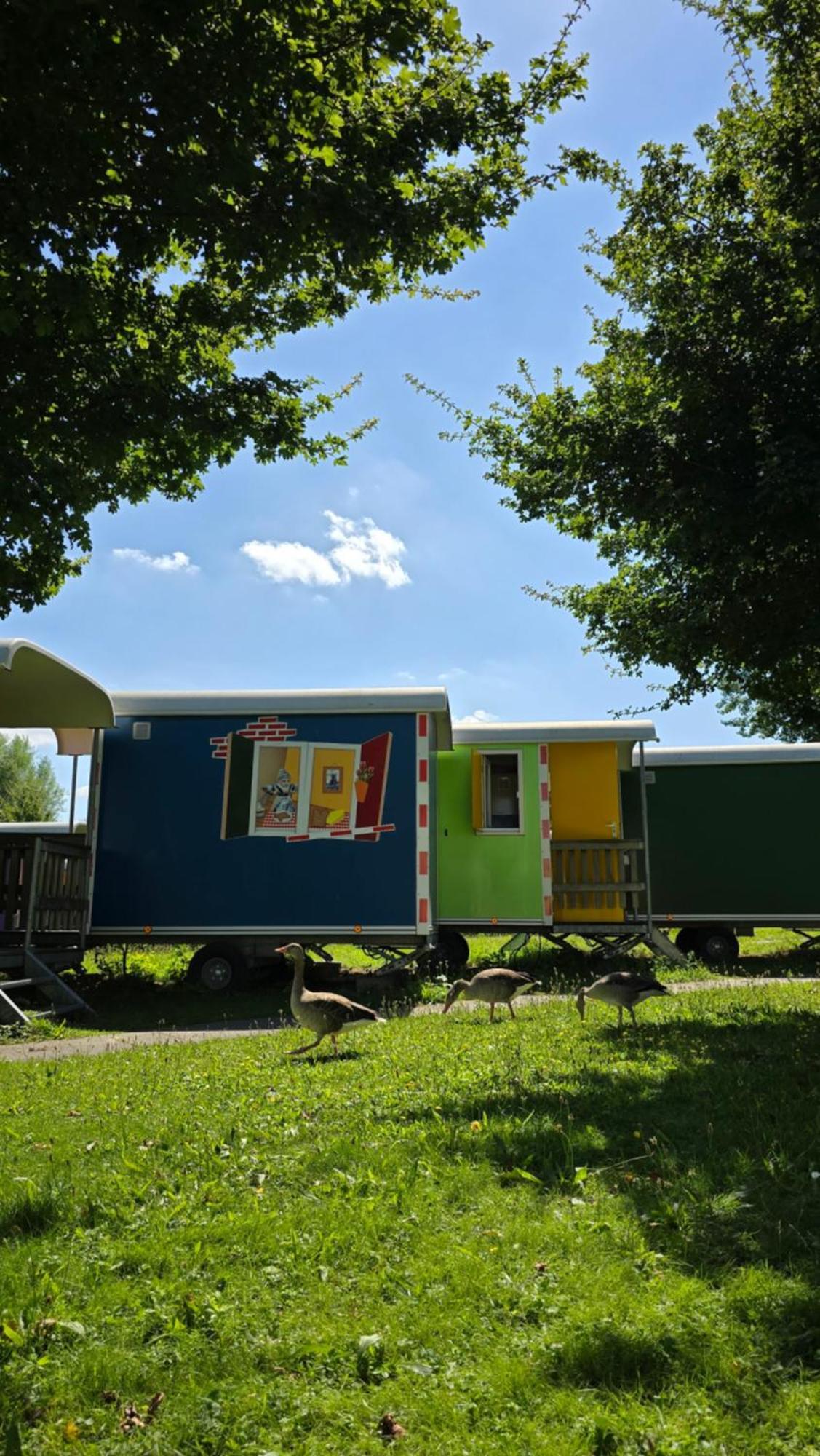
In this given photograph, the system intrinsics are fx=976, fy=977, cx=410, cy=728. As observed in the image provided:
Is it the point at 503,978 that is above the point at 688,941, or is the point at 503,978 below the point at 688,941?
below

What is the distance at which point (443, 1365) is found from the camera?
3068 millimetres

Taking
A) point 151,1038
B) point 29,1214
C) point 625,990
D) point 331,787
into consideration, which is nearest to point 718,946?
point 331,787

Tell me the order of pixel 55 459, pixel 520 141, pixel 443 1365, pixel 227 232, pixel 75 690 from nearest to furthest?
pixel 443 1365 < pixel 227 232 < pixel 520 141 < pixel 55 459 < pixel 75 690

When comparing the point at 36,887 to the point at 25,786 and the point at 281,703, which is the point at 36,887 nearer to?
the point at 281,703

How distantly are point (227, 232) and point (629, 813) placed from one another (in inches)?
552

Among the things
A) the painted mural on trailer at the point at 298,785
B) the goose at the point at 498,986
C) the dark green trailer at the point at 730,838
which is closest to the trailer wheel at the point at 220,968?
the painted mural on trailer at the point at 298,785

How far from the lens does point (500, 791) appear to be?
15469mm

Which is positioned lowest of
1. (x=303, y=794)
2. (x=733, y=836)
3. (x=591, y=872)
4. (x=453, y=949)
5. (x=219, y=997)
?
(x=219, y=997)

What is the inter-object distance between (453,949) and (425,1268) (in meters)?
12.2

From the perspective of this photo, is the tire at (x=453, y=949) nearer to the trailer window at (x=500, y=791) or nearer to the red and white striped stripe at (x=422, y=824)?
the trailer window at (x=500, y=791)

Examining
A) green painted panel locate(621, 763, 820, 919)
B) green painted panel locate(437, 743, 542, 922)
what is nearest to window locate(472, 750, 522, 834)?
green painted panel locate(437, 743, 542, 922)

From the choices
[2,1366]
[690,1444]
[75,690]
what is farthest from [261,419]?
[75,690]

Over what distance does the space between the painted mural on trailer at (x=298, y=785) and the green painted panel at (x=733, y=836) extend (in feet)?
19.8

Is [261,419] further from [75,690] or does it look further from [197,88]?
[75,690]
